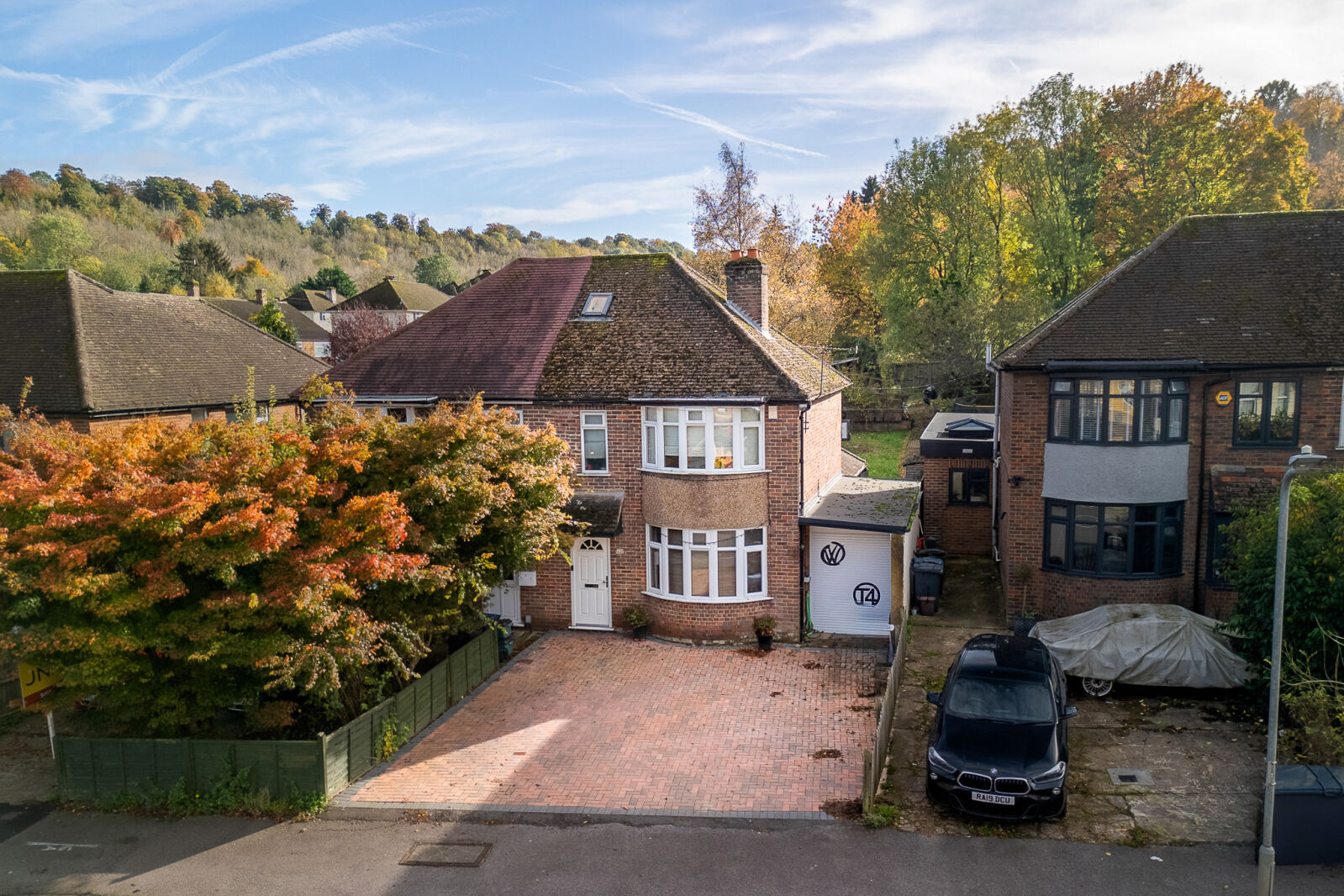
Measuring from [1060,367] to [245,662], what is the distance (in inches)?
607

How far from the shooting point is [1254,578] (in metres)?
14.0

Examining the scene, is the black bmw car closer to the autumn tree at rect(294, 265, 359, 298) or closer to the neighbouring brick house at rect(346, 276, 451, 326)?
the neighbouring brick house at rect(346, 276, 451, 326)

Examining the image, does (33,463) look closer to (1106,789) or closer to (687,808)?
(687,808)

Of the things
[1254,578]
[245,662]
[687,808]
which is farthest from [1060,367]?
[245,662]

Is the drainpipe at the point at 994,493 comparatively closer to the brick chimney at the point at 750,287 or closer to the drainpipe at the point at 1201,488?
the drainpipe at the point at 1201,488

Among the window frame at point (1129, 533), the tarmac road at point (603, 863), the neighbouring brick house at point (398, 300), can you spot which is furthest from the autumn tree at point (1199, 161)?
the neighbouring brick house at point (398, 300)

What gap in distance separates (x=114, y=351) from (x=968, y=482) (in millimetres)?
23832

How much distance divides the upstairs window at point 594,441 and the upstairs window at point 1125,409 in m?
9.78

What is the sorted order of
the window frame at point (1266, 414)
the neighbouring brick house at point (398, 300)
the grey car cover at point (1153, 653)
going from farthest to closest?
the neighbouring brick house at point (398, 300) < the window frame at point (1266, 414) < the grey car cover at point (1153, 653)

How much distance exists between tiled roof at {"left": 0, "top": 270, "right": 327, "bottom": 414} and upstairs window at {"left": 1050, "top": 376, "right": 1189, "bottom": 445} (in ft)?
70.9

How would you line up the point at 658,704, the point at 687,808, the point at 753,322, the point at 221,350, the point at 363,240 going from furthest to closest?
A: the point at 363,240 → the point at 221,350 → the point at 753,322 → the point at 658,704 → the point at 687,808

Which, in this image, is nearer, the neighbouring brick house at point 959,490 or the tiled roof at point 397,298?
the neighbouring brick house at point 959,490

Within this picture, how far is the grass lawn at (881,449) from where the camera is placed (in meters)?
33.8

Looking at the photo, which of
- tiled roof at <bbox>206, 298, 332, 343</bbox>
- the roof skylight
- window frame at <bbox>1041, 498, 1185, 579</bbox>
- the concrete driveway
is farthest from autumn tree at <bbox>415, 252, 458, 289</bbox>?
the concrete driveway
